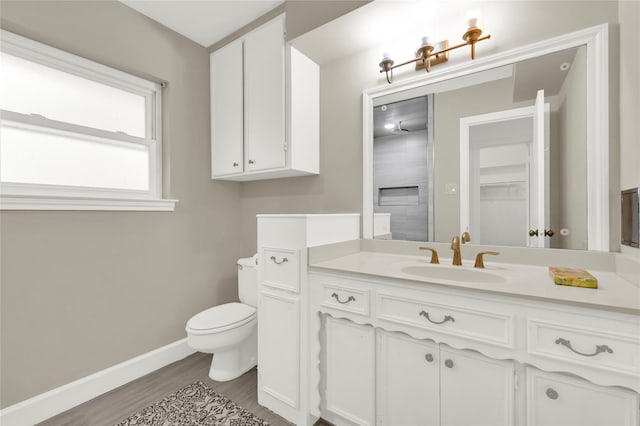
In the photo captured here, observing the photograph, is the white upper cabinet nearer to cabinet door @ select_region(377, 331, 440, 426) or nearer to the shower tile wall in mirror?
the shower tile wall in mirror

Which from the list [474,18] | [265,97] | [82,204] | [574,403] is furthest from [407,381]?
[82,204]

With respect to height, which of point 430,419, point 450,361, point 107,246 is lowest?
point 430,419

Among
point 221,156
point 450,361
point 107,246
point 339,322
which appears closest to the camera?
point 450,361

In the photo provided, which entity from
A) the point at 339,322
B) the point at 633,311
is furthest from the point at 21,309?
the point at 633,311

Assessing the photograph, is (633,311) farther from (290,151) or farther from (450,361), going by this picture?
(290,151)

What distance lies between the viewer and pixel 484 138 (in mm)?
1515

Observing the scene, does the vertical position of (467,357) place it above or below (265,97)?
below

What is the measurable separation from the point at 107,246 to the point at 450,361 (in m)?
2.17

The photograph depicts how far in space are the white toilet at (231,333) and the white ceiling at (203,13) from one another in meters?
1.89

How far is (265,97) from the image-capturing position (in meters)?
2.00

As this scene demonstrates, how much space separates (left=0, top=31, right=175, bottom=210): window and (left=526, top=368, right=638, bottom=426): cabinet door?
7.92ft

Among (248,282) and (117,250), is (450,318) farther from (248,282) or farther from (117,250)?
(117,250)

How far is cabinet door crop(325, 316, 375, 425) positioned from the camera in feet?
4.26

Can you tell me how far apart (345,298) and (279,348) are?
0.55 metres
